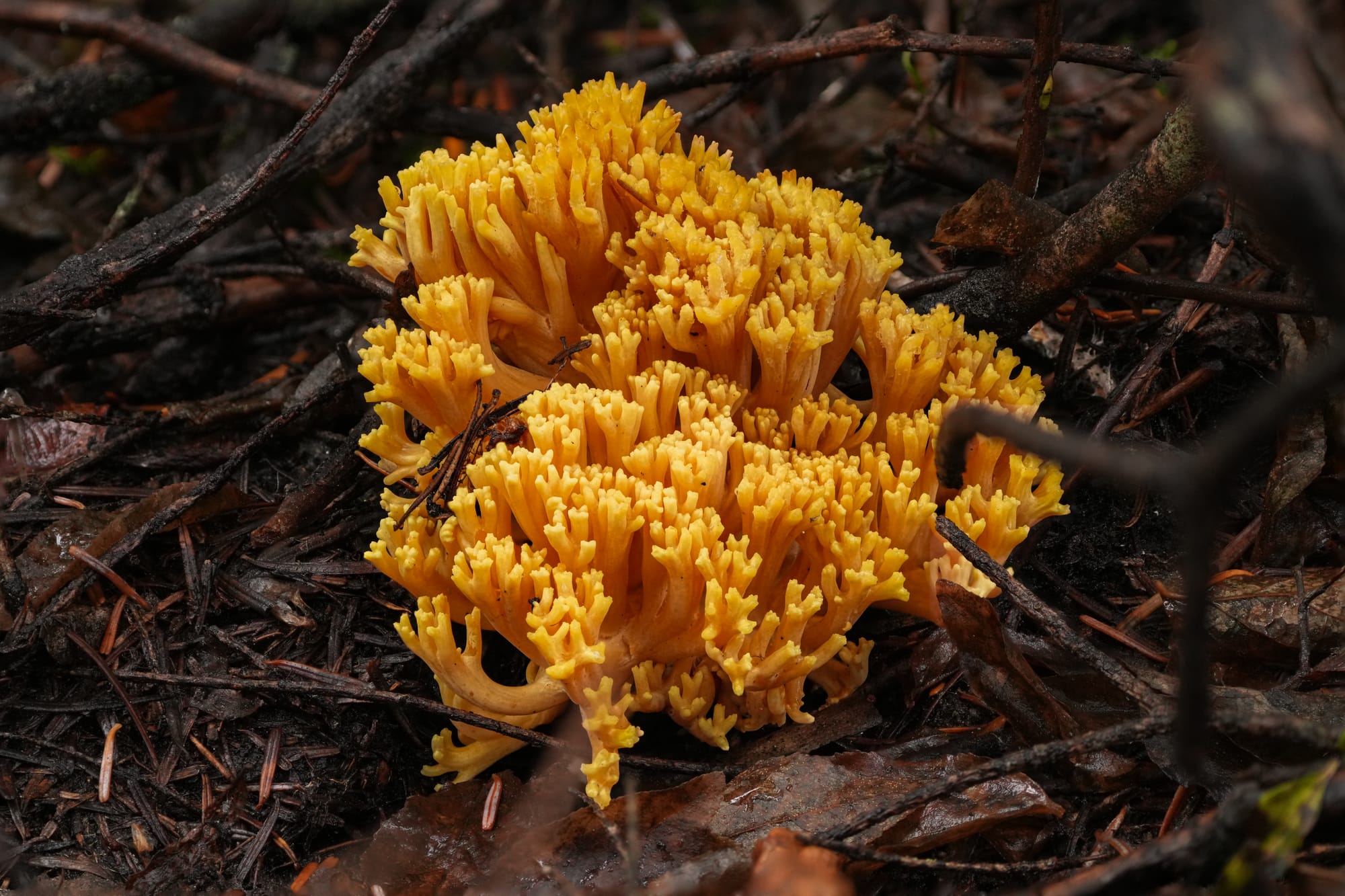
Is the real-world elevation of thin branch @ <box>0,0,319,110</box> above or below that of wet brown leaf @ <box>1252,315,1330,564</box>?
above

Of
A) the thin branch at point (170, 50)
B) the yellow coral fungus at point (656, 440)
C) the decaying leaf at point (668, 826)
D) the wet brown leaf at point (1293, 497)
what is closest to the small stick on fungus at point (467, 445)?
the yellow coral fungus at point (656, 440)

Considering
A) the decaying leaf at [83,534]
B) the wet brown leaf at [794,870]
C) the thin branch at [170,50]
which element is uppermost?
the thin branch at [170,50]

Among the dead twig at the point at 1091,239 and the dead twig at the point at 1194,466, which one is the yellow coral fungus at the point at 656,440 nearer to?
the dead twig at the point at 1091,239

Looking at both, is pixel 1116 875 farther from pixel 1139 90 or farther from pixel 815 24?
pixel 1139 90

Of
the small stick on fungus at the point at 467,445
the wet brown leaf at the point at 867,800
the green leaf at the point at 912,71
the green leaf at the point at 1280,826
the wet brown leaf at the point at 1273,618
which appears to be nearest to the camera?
the green leaf at the point at 1280,826

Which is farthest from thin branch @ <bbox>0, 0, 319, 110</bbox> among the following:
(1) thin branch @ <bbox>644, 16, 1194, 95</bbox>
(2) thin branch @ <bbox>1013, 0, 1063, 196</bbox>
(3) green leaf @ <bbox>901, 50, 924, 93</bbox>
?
(2) thin branch @ <bbox>1013, 0, 1063, 196</bbox>

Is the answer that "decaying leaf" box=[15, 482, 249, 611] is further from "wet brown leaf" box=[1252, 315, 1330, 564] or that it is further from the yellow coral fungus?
"wet brown leaf" box=[1252, 315, 1330, 564]

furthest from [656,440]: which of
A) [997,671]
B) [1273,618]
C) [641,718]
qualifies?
[1273,618]

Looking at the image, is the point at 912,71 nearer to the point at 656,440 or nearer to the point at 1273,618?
the point at 656,440
